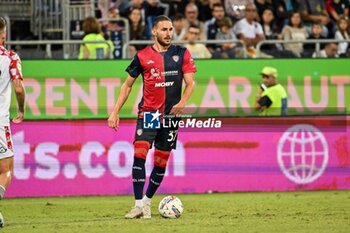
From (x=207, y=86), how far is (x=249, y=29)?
83.6 inches

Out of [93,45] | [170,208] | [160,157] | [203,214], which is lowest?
[203,214]

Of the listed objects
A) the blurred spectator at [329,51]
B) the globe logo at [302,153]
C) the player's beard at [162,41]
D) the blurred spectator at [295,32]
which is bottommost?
the globe logo at [302,153]

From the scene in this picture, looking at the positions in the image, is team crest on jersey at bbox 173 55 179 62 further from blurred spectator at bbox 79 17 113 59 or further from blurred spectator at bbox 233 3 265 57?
blurred spectator at bbox 233 3 265 57

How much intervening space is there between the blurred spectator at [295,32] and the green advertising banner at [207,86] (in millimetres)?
959

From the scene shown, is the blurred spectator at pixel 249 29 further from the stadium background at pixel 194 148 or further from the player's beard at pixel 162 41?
the player's beard at pixel 162 41

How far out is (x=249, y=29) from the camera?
22469mm

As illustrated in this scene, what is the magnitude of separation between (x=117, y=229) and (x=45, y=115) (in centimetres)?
905

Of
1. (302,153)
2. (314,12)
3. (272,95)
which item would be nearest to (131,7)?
(272,95)

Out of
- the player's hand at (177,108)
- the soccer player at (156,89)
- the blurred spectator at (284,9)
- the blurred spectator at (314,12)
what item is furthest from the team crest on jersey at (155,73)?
the blurred spectator at (314,12)

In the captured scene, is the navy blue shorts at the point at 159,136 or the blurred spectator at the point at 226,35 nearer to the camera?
the navy blue shorts at the point at 159,136

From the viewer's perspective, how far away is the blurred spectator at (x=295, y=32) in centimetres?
2230

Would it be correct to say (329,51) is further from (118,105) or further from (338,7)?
(118,105)

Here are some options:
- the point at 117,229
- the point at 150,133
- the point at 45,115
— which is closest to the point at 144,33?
the point at 45,115

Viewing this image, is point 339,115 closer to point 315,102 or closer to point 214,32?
point 315,102
